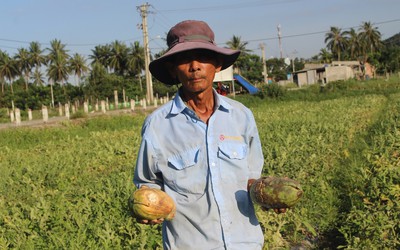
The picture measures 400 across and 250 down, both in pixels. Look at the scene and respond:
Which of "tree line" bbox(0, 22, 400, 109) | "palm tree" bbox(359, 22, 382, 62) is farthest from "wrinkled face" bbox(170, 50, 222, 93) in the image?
"palm tree" bbox(359, 22, 382, 62)

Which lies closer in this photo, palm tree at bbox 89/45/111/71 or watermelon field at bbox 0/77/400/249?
watermelon field at bbox 0/77/400/249

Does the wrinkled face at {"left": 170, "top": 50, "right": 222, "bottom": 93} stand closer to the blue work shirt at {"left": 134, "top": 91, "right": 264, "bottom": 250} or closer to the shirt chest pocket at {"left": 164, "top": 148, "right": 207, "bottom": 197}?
the blue work shirt at {"left": 134, "top": 91, "right": 264, "bottom": 250}

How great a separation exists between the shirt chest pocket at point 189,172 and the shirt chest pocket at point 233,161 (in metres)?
0.09

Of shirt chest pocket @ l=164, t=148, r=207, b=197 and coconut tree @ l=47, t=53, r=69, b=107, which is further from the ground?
coconut tree @ l=47, t=53, r=69, b=107

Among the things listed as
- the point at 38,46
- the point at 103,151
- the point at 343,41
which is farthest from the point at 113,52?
the point at 103,151

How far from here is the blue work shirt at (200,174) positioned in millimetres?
2049

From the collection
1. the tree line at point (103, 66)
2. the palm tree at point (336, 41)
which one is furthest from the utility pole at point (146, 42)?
the palm tree at point (336, 41)

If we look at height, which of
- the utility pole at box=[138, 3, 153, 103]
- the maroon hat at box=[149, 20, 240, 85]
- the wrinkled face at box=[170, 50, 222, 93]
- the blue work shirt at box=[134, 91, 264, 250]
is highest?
A: the utility pole at box=[138, 3, 153, 103]

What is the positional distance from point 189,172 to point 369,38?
69.9 metres

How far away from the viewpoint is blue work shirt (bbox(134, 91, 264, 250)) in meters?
2.05

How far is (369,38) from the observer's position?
65750mm

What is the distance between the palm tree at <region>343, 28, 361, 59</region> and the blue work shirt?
222 ft

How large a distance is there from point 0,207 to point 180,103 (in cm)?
→ 361

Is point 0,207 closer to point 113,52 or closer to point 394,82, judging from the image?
point 394,82
